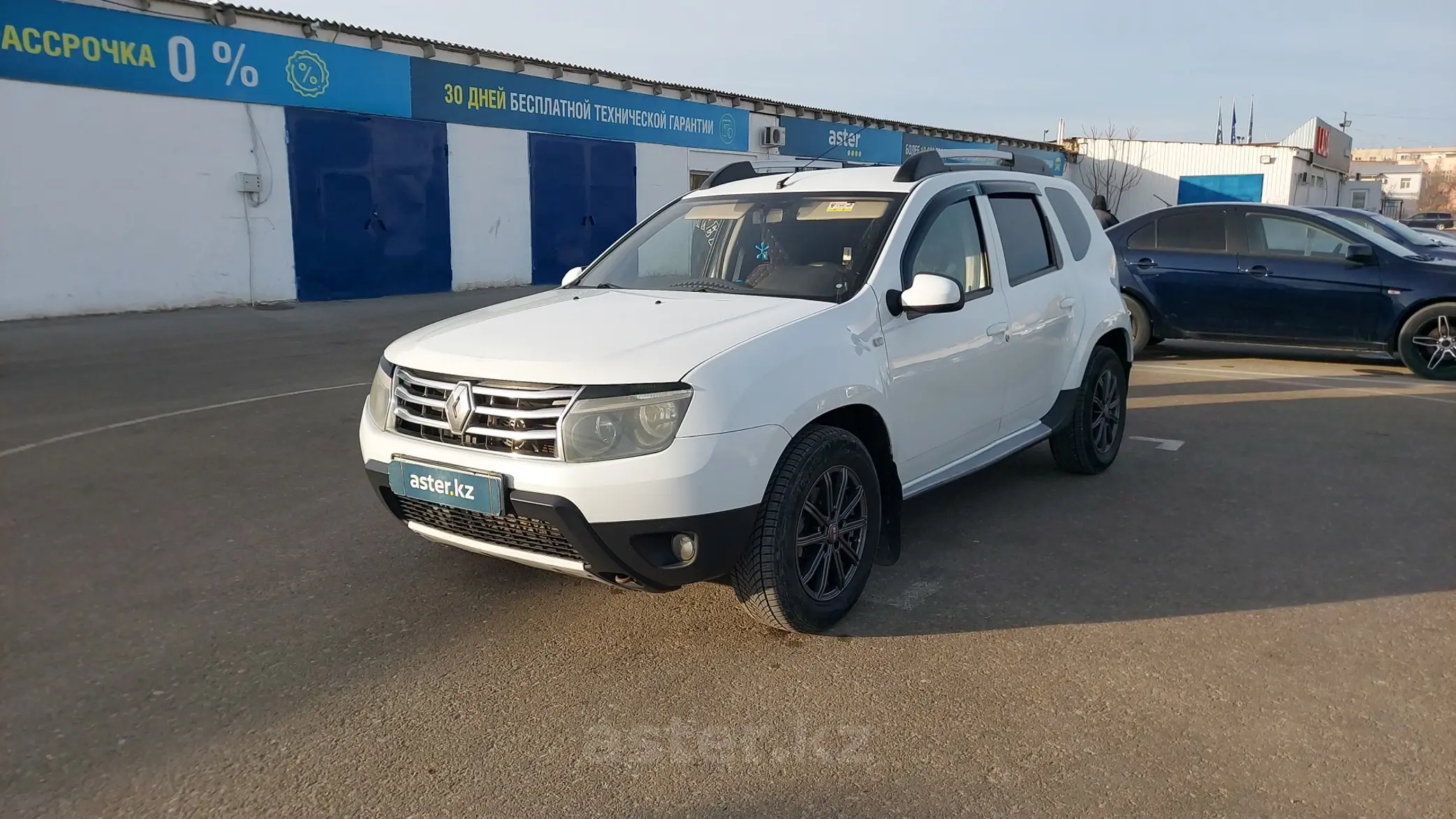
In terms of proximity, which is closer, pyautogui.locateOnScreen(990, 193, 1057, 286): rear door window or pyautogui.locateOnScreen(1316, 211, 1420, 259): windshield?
pyautogui.locateOnScreen(990, 193, 1057, 286): rear door window

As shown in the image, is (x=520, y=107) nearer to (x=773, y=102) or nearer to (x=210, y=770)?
(x=773, y=102)

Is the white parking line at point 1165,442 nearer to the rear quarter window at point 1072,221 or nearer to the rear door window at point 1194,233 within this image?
the rear quarter window at point 1072,221

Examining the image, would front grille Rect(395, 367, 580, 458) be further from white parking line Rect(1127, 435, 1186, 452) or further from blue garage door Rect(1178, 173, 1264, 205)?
blue garage door Rect(1178, 173, 1264, 205)

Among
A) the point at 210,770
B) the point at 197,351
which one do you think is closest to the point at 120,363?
the point at 197,351

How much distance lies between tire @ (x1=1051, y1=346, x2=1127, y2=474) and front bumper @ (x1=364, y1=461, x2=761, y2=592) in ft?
9.89

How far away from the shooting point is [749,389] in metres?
3.46

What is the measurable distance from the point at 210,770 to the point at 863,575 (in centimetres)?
227

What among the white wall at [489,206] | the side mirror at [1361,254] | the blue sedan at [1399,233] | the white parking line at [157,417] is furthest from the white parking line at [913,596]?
the white wall at [489,206]

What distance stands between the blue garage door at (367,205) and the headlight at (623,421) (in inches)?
567

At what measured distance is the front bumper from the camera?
337cm

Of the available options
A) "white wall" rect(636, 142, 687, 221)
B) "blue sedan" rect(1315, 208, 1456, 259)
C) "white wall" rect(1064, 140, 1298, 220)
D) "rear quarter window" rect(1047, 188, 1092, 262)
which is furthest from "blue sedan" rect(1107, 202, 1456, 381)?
"white wall" rect(1064, 140, 1298, 220)

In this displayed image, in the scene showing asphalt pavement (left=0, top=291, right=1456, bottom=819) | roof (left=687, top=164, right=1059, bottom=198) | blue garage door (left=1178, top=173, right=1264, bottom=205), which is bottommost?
asphalt pavement (left=0, top=291, right=1456, bottom=819)

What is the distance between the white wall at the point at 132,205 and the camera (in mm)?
13102

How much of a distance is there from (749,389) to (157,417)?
19.6 feet
